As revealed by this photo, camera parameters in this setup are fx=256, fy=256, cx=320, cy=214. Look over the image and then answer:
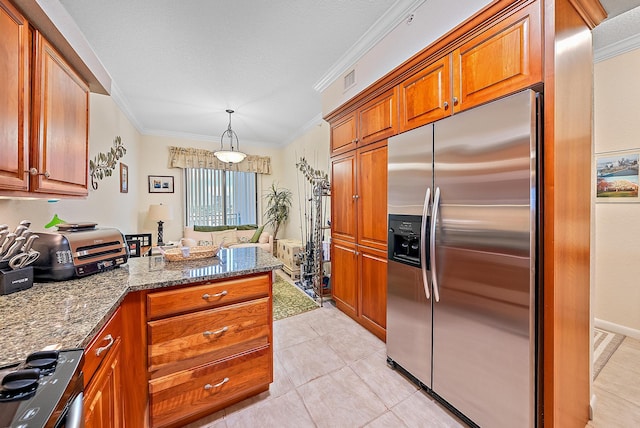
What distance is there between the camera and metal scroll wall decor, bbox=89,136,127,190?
2934mm

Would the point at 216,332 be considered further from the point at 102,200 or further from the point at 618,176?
the point at 618,176

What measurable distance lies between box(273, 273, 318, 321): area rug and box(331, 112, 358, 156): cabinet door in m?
1.94

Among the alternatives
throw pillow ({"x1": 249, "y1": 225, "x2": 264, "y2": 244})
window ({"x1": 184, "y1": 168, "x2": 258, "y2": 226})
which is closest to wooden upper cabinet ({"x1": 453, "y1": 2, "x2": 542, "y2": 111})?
throw pillow ({"x1": 249, "y1": 225, "x2": 264, "y2": 244})

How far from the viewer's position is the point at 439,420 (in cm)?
156

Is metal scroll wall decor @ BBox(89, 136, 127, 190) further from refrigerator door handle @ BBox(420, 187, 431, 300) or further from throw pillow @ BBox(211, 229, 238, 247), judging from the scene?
refrigerator door handle @ BBox(420, 187, 431, 300)

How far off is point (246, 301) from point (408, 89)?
1.96 m

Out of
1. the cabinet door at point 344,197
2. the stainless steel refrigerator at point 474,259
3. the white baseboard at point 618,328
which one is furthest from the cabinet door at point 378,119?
the white baseboard at point 618,328

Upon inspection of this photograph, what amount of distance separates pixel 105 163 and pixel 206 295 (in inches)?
118

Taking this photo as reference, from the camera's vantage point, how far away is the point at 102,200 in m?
3.22

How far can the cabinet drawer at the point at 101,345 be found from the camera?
0.89 metres

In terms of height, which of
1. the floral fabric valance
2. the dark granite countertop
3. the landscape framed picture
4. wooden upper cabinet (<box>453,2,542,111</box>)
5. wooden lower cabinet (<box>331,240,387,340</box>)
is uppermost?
the floral fabric valance

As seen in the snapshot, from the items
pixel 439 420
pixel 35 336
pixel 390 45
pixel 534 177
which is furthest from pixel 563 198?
pixel 35 336

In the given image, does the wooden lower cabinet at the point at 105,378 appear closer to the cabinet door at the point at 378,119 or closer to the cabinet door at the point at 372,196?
the cabinet door at the point at 372,196

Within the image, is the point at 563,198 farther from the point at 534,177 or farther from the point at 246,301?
the point at 246,301
